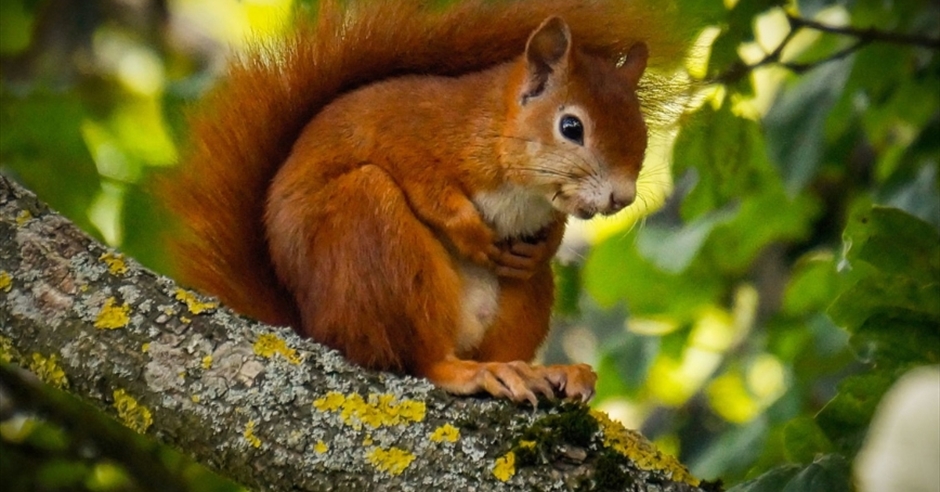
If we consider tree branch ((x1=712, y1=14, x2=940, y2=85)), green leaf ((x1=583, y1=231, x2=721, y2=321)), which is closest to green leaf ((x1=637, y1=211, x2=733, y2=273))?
green leaf ((x1=583, y1=231, x2=721, y2=321))

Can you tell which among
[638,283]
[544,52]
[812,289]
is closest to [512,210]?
[544,52]

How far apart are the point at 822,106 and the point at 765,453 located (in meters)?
0.80

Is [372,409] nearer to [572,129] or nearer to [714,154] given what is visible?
[572,129]

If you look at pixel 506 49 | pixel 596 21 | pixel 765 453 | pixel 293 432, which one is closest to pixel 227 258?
pixel 293 432

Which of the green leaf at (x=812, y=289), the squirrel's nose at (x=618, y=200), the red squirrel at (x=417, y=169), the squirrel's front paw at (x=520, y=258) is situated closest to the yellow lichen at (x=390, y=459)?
the red squirrel at (x=417, y=169)

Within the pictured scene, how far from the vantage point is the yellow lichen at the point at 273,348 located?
1.62 meters

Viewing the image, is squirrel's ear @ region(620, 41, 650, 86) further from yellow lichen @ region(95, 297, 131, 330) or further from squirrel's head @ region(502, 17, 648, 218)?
yellow lichen @ region(95, 297, 131, 330)

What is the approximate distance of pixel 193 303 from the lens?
1649mm

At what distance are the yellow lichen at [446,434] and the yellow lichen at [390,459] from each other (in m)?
0.04

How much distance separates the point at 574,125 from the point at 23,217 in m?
0.94

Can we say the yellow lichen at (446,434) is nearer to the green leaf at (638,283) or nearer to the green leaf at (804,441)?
the green leaf at (804,441)

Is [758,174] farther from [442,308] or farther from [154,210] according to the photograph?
[154,210]

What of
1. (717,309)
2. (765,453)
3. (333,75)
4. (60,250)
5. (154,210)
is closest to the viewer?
(60,250)

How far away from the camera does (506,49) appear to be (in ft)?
7.05
